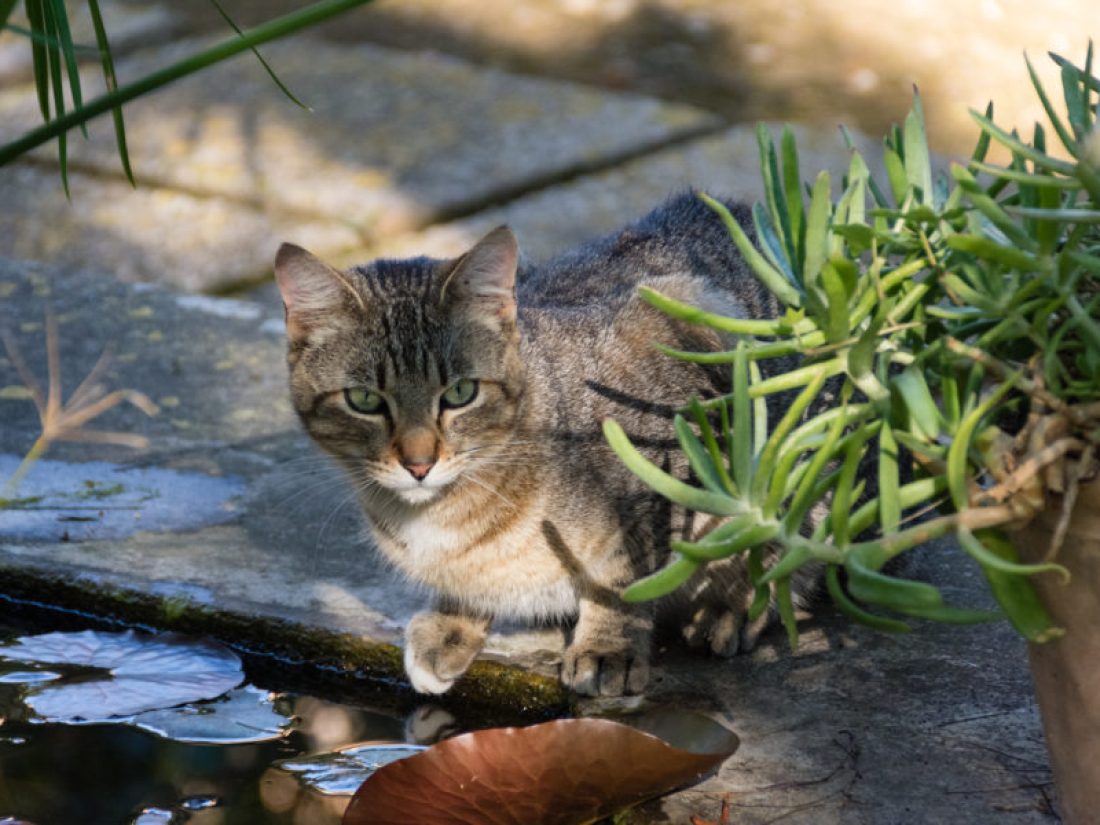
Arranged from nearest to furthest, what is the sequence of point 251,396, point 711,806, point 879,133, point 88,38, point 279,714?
point 711,806 < point 279,714 < point 251,396 < point 879,133 < point 88,38

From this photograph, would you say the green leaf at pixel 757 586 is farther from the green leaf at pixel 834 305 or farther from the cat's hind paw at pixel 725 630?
the cat's hind paw at pixel 725 630

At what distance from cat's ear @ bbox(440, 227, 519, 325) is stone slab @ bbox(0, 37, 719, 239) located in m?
2.16

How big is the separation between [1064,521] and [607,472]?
1.20m

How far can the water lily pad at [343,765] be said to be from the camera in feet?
7.02

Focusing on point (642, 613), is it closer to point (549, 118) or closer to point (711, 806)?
point (711, 806)

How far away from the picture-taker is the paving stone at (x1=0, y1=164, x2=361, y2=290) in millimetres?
4496

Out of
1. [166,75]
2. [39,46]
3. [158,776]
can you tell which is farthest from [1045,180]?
[158,776]

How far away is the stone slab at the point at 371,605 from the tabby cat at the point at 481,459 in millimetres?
91

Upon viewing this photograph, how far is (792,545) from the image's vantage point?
4.80ft

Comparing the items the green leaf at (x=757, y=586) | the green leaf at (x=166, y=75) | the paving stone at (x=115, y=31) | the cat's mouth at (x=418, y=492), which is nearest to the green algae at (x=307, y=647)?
the cat's mouth at (x=418, y=492)

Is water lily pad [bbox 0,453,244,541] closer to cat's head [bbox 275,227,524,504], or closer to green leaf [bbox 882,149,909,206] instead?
cat's head [bbox 275,227,524,504]

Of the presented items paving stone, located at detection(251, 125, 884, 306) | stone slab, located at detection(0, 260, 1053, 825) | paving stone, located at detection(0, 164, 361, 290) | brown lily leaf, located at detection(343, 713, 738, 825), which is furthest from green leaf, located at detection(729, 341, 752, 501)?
paving stone, located at detection(0, 164, 361, 290)

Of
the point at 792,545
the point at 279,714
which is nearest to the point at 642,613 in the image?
the point at 279,714

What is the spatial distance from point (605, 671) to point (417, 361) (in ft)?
1.98
